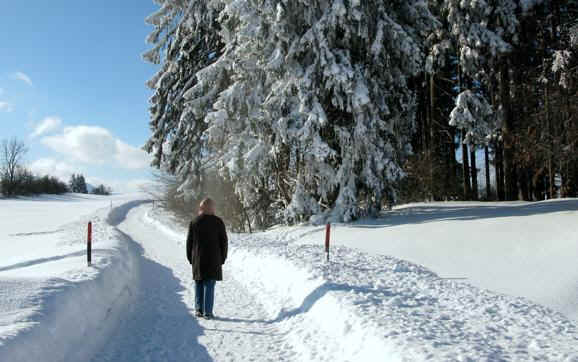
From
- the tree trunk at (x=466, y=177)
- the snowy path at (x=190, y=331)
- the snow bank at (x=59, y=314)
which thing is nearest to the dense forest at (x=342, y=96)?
the tree trunk at (x=466, y=177)

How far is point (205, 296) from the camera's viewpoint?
243 inches

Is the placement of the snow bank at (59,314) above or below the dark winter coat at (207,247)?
below

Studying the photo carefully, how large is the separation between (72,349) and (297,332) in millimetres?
2626

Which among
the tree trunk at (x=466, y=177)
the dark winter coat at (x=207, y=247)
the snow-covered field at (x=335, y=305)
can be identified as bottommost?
the snow-covered field at (x=335, y=305)

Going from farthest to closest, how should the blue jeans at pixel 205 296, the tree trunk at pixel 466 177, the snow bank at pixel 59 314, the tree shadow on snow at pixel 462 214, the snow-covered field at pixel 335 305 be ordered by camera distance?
the tree trunk at pixel 466 177, the tree shadow on snow at pixel 462 214, the blue jeans at pixel 205 296, the snow-covered field at pixel 335 305, the snow bank at pixel 59 314

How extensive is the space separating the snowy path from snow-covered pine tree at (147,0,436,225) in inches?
239

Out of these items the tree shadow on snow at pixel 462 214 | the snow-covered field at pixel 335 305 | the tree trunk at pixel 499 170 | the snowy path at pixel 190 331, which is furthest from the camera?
the tree trunk at pixel 499 170

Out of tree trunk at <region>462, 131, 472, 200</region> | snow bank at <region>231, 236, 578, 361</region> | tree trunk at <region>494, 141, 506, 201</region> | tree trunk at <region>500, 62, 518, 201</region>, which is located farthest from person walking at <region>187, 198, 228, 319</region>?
tree trunk at <region>494, 141, 506, 201</region>

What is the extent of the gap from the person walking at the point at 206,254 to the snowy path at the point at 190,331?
27cm

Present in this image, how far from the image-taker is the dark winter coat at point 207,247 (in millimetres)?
6172

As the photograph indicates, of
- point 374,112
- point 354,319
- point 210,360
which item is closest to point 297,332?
point 354,319

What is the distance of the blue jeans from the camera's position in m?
6.12

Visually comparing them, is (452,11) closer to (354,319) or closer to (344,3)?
(344,3)

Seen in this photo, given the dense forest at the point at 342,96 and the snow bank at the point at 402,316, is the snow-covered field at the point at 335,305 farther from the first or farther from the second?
the dense forest at the point at 342,96
